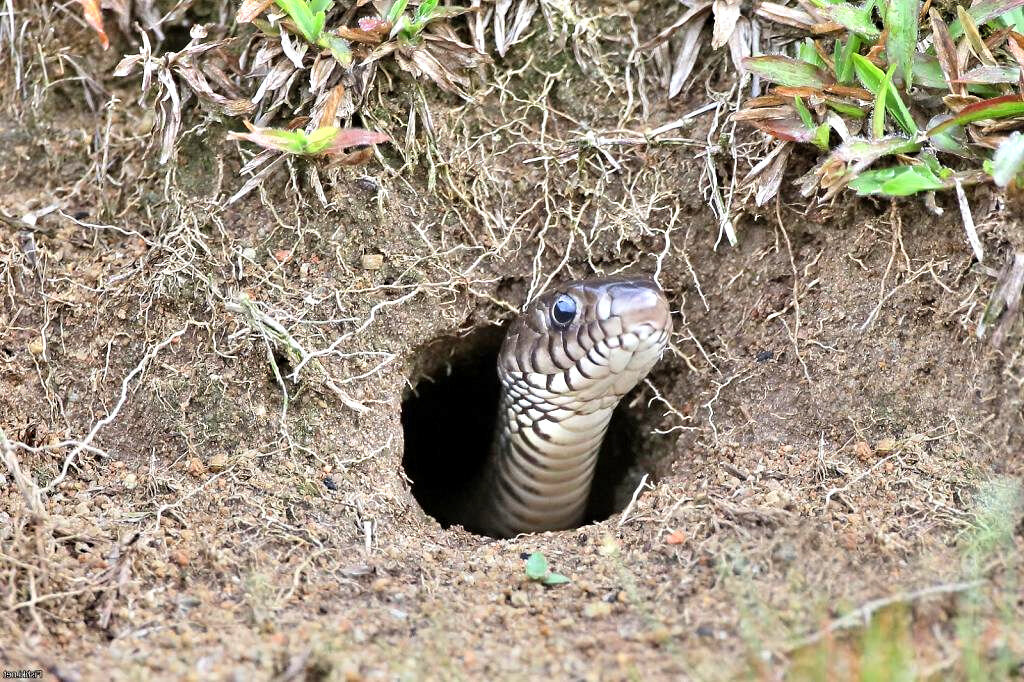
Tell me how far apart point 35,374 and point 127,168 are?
2.63 ft

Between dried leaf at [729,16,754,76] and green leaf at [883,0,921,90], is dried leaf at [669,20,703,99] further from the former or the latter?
green leaf at [883,0,921,90]

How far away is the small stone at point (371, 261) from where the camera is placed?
364cm

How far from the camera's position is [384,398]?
3.62m

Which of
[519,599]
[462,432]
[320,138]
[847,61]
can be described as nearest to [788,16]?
[847,61]

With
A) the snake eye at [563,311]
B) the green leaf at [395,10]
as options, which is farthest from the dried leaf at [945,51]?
the green leaf at [395,10]

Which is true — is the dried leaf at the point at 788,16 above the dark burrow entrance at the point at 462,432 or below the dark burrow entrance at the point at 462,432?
above

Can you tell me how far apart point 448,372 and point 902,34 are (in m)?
2.17

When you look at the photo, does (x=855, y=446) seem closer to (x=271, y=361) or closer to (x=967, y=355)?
(x=967, y=355)

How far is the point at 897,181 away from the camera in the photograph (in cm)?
310

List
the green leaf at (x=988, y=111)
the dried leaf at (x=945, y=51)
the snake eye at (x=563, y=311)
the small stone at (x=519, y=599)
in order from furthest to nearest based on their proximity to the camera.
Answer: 1. the snake eye at (x=563, y=311)
2. the dried leaf at (x=945, y=51)
3. the green leaf at (x=988, y=111)
4. the small stone at (x=519, y=599)

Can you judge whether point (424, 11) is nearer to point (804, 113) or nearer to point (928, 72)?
point (804, 113)

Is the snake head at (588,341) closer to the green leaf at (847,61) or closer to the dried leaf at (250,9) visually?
the green leaf at (847,61)

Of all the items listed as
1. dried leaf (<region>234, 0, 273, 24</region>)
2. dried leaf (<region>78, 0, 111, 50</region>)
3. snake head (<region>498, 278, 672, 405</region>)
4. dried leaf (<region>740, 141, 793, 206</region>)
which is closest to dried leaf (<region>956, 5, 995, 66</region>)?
dried leaf (<region>740, 141, 793, 206</region>)

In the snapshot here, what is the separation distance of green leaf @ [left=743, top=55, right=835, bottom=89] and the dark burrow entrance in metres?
1.45
